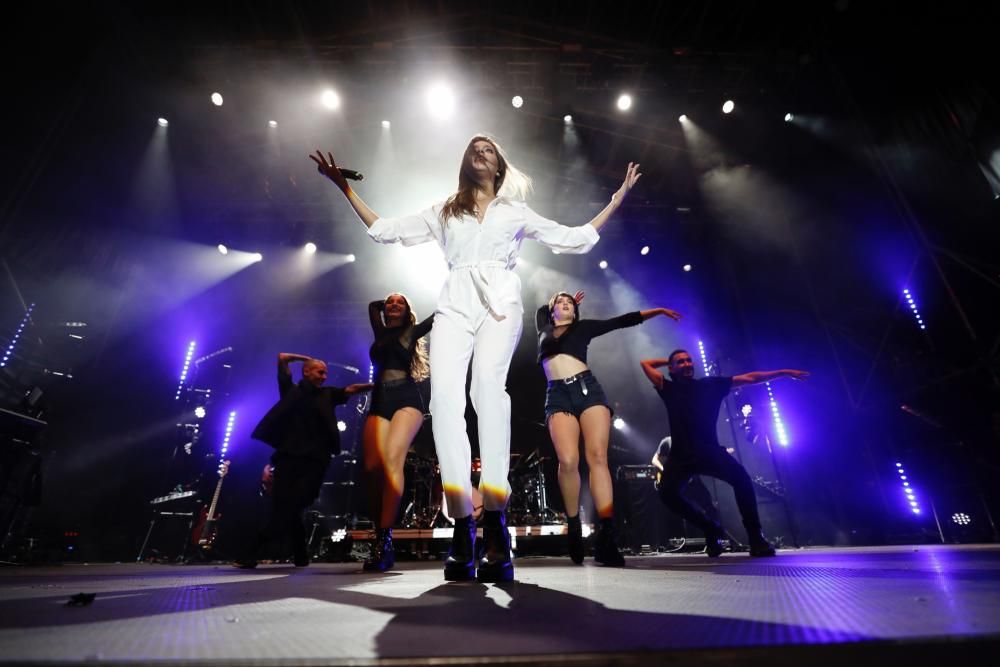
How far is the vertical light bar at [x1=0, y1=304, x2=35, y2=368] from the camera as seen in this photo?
243 inches

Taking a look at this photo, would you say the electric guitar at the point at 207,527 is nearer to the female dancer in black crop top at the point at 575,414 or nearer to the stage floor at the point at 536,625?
the female dancer in black crop top at the point at 575,414

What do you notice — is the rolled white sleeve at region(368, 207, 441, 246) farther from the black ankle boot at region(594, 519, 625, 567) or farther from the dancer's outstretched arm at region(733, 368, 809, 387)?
the dancer's outstretched arm at region(733, 368, 809, 387)

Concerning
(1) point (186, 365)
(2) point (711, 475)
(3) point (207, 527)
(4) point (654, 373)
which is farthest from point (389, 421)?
(1) point (186, 365)

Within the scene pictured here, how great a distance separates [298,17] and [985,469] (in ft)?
37.7

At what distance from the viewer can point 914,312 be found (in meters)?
5.91

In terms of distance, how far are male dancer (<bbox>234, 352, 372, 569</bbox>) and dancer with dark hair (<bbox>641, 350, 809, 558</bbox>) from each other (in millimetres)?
2934

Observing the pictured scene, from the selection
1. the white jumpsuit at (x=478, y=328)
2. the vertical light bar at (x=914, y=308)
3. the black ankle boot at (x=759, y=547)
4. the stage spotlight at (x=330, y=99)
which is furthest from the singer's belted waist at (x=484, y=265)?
the stage spotlight at (x=330, y=99)

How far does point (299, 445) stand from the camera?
13.3 feet

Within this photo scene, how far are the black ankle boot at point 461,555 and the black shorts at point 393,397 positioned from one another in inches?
57.3

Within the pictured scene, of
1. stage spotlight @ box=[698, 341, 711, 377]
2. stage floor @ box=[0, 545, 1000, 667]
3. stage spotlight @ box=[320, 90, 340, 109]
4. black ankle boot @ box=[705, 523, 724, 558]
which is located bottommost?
stage floor @ box=[0, 545, 1000, 667]

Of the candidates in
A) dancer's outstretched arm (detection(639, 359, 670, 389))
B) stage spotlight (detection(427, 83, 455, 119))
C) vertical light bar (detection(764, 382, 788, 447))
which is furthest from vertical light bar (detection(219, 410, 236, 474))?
vertical light bar (detection(764, 382, 788, 447))

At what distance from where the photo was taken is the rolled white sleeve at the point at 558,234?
2.23 metres

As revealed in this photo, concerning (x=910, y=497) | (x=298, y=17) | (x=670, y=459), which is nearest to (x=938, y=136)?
(x=910, y=497)

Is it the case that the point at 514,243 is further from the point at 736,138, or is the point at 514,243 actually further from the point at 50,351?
the point at 50,351
